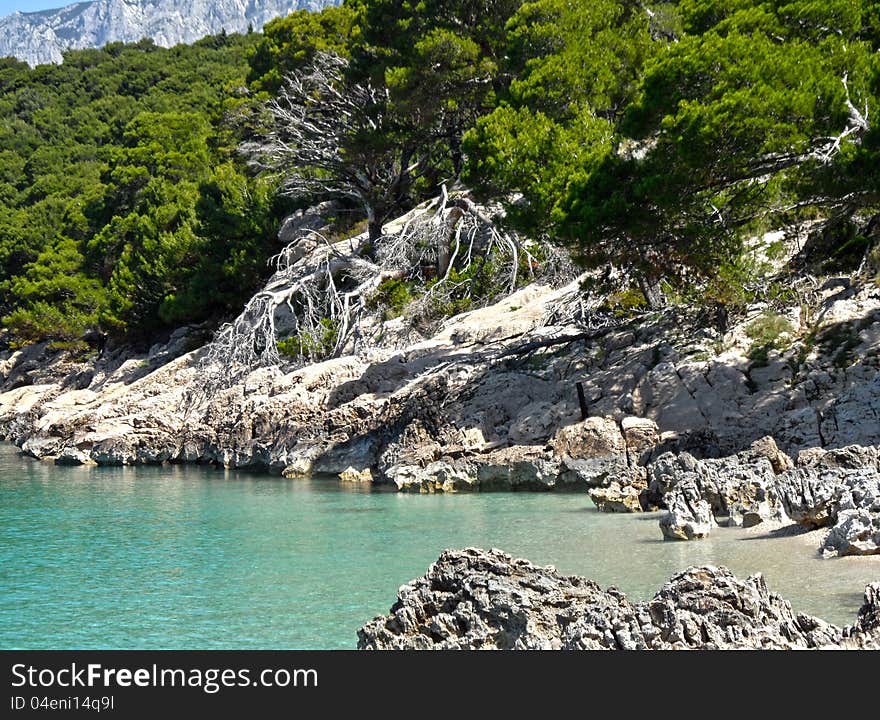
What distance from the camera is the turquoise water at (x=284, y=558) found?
8664mm

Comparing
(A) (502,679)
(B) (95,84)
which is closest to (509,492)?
(A) (502,679)

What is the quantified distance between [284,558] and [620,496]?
4797 mm

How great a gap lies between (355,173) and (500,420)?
1431 centimetres

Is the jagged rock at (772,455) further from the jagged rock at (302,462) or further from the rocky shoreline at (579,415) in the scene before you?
the jagged rock at (302,462)

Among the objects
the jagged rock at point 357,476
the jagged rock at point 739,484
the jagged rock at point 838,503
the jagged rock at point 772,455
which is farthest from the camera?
the jagged rock at point 357,476

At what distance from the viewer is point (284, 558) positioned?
40.0 feet

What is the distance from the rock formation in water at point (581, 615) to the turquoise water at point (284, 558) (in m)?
1.20

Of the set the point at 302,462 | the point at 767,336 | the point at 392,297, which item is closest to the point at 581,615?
the point at 767,336

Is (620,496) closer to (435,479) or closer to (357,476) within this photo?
(435,479)

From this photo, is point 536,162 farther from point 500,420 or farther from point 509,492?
point 509,492

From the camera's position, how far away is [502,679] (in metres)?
5.27

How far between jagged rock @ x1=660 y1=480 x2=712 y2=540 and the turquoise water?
0.23m

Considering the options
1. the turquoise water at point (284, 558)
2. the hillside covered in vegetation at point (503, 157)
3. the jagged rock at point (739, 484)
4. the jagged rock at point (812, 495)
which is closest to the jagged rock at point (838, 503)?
the jagged rock at point (812, 495)

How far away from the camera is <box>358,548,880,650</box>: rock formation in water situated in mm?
5820
